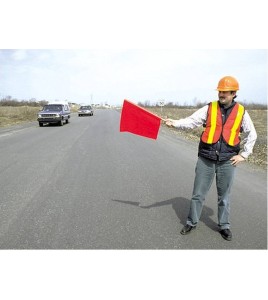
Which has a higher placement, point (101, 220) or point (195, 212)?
point (195, 212)

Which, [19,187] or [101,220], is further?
[19,187]

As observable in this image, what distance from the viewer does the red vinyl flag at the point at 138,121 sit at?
433 cm

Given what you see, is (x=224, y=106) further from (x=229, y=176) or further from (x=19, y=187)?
(x=19, y=187)

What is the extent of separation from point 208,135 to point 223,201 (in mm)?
967

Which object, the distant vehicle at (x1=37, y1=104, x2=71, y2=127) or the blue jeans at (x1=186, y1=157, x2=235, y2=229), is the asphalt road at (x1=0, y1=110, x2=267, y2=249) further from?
the distant vehicle at (x1=37, y1=104, x2=71, y2=127)

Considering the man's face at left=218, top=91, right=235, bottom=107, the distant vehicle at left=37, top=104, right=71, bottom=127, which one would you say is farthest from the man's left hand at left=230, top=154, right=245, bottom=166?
the distant vehicle at left=37, top=104, right=71, bottom=127

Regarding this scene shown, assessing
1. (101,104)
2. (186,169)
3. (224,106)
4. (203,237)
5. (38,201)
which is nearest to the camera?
(224,106)

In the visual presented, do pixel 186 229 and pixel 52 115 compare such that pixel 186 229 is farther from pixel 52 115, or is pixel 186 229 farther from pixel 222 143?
pixel 52 115

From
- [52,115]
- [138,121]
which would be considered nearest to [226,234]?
[138,121]

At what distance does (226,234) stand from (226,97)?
1825 millimetres

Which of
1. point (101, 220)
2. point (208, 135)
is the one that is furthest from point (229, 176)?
point (101, 220)

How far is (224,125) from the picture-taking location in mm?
3590

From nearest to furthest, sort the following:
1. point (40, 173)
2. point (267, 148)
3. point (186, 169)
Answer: point (40, 173), point (186, 169), point (267, 148)

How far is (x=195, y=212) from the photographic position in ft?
12.9
